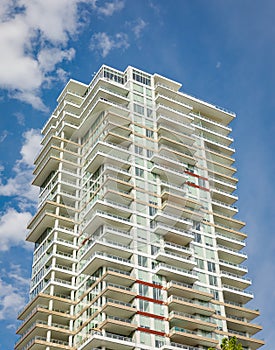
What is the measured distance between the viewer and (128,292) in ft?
279

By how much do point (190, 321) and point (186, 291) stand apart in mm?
5098

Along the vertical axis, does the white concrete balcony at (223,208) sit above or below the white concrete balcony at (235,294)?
above

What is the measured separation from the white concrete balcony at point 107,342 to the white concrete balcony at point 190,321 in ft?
28.1

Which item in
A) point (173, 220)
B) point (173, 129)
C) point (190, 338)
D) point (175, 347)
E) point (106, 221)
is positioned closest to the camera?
point (175, 347)

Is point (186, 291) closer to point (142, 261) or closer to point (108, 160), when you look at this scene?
point (142, 261)

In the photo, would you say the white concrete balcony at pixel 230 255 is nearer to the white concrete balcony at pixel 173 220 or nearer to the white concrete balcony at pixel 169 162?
the white concrete balcony at pixel 173 220

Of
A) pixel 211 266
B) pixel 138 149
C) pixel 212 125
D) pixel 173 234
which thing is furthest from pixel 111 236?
pixel 212 125

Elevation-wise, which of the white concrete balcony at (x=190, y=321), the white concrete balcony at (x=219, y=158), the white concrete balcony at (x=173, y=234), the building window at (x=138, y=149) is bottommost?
the white concrete balcony at (x=190, y=321)

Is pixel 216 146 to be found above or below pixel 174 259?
above

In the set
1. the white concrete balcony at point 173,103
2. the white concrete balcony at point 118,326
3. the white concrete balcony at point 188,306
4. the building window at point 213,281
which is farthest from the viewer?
the white concrete balcony at point 173,103

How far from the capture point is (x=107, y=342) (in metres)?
79.8

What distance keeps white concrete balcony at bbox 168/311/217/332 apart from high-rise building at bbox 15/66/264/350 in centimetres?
18

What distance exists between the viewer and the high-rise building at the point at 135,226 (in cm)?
8675

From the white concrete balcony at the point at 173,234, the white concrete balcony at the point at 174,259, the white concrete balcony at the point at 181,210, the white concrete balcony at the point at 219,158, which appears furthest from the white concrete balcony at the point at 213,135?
the white concrete balcony at the point at 174,259
